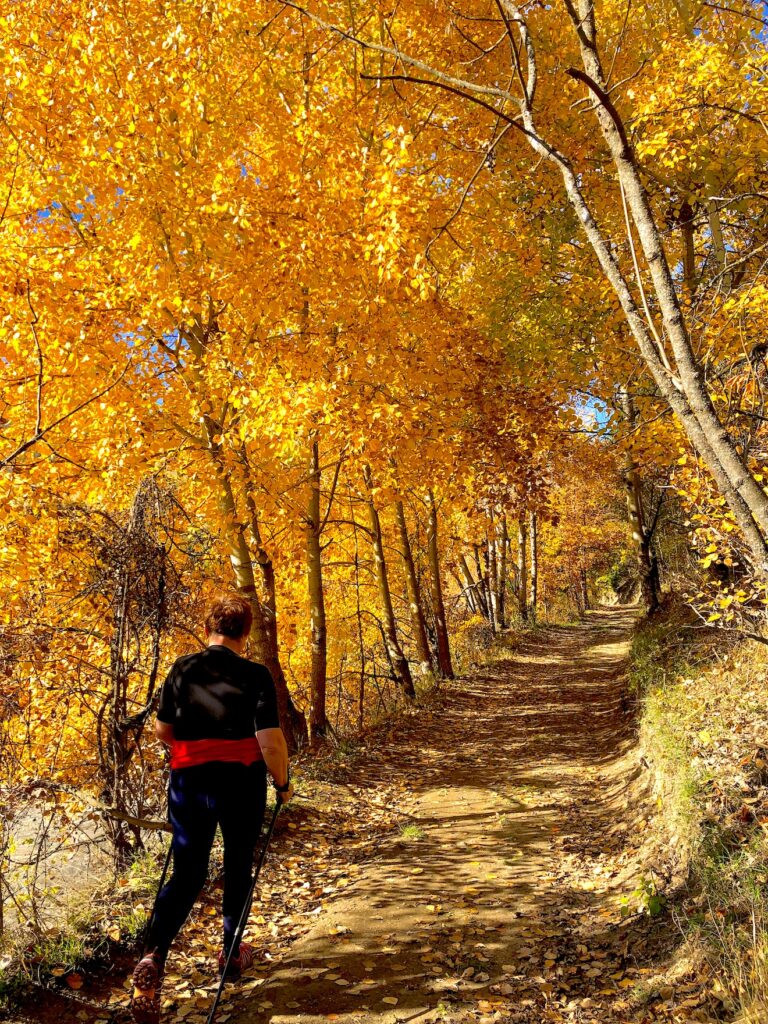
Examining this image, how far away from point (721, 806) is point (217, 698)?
3557 millimetres

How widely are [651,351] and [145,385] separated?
253 inches

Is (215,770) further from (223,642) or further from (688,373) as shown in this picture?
(688,373)

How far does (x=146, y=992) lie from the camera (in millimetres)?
3275

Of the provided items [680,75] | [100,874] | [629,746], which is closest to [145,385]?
[100,874]

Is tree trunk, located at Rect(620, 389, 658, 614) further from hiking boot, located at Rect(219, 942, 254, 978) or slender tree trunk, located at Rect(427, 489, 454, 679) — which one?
hiking boot, located at Rect(219, 942, 254, 978)

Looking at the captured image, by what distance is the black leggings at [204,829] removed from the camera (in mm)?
3432

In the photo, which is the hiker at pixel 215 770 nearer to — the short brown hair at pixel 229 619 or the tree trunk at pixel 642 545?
the short brown hair at pixel 229 619

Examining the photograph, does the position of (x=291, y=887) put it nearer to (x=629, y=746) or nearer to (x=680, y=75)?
(x=629, y=746)

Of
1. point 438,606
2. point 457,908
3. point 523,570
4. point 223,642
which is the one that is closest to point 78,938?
point 223,642

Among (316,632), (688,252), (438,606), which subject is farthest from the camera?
(438,606)

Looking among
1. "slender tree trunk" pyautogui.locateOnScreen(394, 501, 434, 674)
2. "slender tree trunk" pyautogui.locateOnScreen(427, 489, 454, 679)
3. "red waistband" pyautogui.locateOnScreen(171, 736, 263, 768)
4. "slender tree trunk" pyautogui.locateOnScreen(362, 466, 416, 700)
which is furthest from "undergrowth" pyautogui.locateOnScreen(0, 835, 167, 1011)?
"slender tree trunk" pyautogui.locateOnScreen(427, 489, 454, 679)

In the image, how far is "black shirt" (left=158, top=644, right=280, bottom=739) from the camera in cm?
356

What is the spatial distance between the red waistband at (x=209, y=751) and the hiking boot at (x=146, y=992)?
0.94 meters

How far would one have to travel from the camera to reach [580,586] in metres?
43.8
